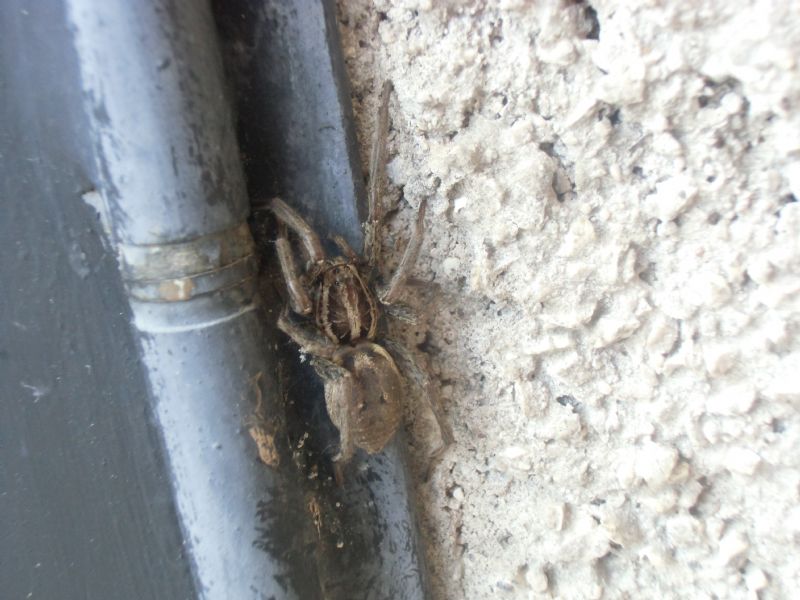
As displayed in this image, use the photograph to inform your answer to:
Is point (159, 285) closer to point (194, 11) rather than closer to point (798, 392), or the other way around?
point (194, 11)

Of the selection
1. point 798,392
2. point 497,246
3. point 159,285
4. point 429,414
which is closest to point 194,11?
point 159,285

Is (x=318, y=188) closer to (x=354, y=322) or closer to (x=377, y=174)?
(x=377, y=174)

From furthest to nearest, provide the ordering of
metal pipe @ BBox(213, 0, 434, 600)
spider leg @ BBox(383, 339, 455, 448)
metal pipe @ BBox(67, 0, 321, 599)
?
spider leg @ BBox(383, 339, 455, 448), metal pipe @ BBox(213, 0, 434, 600), metal pipe @ BBox(67, 0, 321, 599)

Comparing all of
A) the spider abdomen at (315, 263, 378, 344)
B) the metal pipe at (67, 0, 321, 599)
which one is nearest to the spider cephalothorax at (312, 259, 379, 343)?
the spider abdomen at (315, 263, 378, 344)

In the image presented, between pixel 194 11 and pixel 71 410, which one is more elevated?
pixel 194 11

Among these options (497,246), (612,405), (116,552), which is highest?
(497,246)

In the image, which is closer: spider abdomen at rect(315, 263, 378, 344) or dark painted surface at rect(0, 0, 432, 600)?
dark painted surface at rect(0, 0, 432, 600)

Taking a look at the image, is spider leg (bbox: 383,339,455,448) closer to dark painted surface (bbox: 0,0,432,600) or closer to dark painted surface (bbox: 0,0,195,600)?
dark painted surface (bbox: 0,0,432,600)
